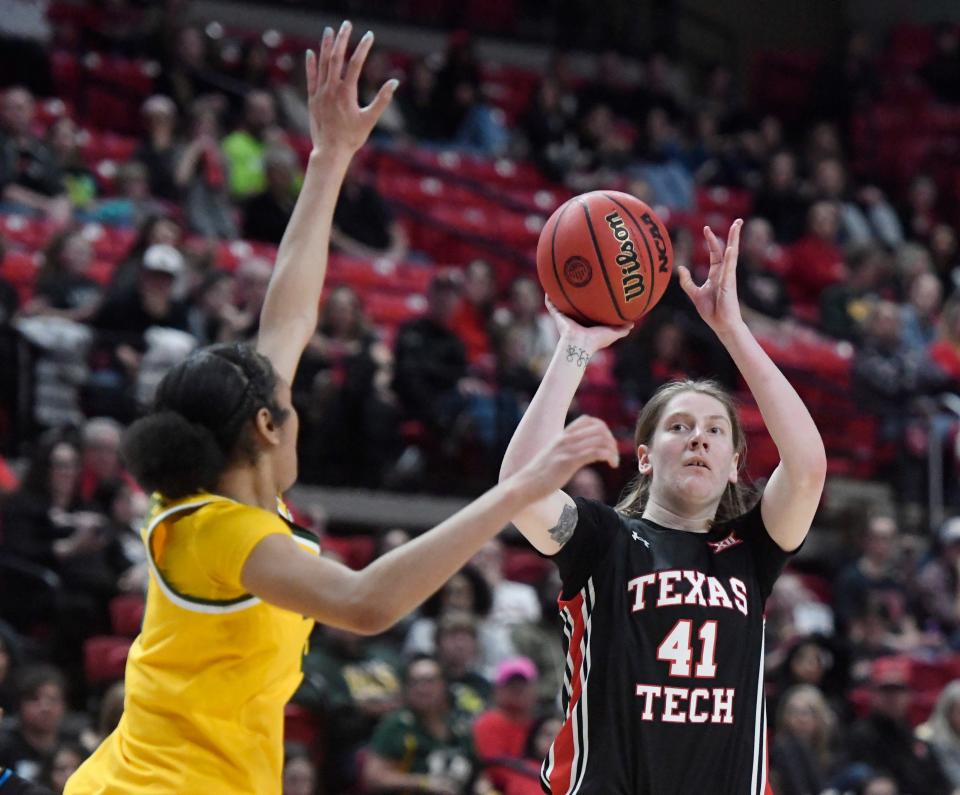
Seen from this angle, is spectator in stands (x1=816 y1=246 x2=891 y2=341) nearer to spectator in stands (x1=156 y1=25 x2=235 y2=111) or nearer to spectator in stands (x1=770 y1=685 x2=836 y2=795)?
spectator in stands (x1=156 y1=25 x2=235 y2=111)

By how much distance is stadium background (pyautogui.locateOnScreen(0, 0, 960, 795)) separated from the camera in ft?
27.4

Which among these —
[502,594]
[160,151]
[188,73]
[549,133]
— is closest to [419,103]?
[549,133]

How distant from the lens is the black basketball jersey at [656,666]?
12.8ft

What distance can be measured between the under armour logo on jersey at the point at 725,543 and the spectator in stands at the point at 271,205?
7.72 m

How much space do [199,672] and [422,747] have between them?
4660 millimetres

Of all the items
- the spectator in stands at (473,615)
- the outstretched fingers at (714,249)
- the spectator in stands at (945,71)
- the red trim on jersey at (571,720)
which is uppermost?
the spectator in stands at (945,71)

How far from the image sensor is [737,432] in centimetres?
432

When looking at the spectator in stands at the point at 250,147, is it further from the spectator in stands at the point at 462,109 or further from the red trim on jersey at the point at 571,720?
the red trim on jersey at the point at 571,720

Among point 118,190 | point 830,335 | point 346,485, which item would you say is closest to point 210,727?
point 346,485

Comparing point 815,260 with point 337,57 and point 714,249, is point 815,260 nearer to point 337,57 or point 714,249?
point 714,249

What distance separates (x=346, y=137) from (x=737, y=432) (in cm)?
121

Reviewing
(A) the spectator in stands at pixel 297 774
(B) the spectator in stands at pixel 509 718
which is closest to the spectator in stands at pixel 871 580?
(B) the spectator in stands at pixel 509 718

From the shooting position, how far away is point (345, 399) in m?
9.95

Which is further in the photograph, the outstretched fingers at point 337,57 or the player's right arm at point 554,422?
the outstretched fingers at point 337,57
